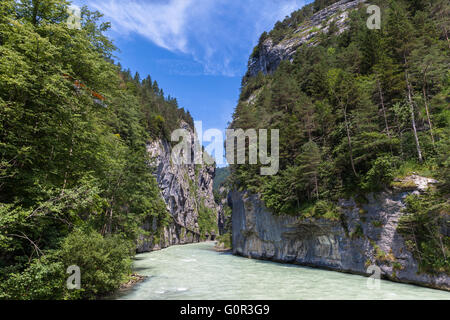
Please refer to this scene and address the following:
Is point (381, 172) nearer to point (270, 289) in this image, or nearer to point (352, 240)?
point (352, 240)

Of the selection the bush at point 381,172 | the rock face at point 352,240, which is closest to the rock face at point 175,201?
the rock face at point 352,240

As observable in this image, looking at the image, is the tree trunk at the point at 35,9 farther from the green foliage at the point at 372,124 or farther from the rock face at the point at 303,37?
the rock face at the point at 303,37

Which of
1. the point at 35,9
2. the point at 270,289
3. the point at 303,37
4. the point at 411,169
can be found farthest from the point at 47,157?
the point at 303,37

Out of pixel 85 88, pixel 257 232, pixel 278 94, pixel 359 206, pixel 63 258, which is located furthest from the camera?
pixel 278 94

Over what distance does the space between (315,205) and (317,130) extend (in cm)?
948

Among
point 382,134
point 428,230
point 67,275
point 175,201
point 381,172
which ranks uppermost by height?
point 382,134

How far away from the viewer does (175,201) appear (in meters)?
63.3

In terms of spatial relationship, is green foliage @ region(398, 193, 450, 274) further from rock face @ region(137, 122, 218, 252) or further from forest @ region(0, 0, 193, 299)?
rock face @ region(137, 122, 218, 252)

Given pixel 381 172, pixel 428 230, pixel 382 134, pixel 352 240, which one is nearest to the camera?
pixel 428 230

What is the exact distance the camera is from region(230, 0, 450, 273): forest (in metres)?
13.4

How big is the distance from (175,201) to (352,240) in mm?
51991
